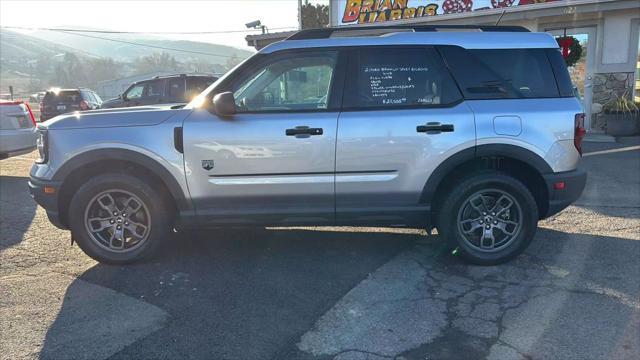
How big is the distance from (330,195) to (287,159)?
0.47 metres

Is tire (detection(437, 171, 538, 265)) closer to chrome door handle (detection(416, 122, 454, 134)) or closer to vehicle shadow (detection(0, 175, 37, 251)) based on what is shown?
chrome door handle (detection(416, 122, 454, 134))

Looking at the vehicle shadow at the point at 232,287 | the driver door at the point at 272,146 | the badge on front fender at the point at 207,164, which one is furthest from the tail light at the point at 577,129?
the badge on front fender at the point at 207,164

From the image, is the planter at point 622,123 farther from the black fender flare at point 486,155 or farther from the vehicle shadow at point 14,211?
the vehicle shadow at point 14,211

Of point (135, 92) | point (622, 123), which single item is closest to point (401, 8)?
point (622, 123)

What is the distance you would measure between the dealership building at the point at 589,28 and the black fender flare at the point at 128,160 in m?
9.29

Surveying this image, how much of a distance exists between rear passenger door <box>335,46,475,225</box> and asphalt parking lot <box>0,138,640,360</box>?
0.57 metres

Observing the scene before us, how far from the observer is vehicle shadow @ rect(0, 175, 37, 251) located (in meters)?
5.39

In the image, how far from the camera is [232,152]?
4184 mm

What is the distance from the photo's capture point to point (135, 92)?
47.7 ft

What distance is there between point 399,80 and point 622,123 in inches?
378

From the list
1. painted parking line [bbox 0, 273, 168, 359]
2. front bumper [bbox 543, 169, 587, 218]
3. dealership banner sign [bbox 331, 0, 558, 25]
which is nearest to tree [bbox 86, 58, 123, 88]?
dealership banner sign [bbox 331, 0, 558, 25]

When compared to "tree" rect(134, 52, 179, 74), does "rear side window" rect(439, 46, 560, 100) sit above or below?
below

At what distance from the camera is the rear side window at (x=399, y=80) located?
168 inches

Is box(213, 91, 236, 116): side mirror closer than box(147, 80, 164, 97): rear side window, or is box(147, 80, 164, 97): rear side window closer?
box(213, 91, 236, 116): side mirror
